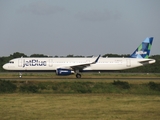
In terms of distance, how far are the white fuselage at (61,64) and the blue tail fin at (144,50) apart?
2813mm

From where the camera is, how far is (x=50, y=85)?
130 feet

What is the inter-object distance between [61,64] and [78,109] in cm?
3506

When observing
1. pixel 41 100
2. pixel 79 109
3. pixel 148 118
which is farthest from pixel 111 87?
pixel 148 118

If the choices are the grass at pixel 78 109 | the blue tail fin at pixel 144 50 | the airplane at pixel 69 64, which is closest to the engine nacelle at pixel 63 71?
the airplane at pixel 69 64

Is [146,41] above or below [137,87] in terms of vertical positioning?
above

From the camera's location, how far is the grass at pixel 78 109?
19.9 meters

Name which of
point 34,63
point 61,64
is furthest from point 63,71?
point 34,63

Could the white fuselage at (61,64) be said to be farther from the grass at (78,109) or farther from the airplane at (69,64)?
the grass at (78,109)

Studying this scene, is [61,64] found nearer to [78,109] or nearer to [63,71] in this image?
[63,71]

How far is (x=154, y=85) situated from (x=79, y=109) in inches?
728

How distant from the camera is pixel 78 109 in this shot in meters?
22.8

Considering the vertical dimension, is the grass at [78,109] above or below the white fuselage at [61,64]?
below

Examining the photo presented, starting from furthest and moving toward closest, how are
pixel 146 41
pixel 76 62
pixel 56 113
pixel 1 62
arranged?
1. pixel 1 62
2. pixel 146 41
3. pixel 76 62
4. pixel 56 113

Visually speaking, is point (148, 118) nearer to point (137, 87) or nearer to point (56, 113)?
point (56, 113)
